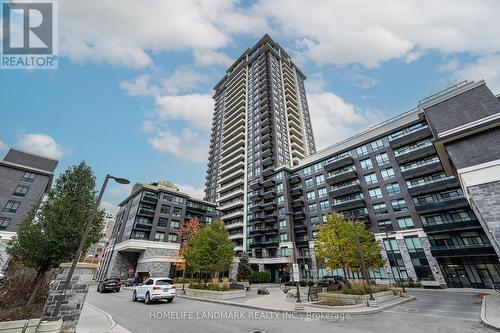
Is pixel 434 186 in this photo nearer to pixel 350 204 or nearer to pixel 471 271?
pixel 471 271

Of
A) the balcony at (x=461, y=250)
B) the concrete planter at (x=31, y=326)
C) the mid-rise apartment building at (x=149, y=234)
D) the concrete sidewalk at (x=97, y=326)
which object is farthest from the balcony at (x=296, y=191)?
the concrete planter at (x=31, y=326)

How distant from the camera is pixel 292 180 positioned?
5559 cm

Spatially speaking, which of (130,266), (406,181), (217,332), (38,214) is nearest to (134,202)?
(130,266)

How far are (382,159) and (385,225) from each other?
40.4ft

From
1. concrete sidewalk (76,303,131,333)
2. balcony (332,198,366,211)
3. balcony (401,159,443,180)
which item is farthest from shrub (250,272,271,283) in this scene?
concrete sidewalk (76,303,131,333)

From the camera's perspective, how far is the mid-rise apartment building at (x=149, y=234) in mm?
46656

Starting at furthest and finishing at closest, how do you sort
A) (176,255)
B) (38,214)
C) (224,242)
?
(176,255), (224,242), (38,214)

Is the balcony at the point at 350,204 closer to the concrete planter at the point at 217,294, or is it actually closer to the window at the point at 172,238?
the concrete planter at the point at 217,294

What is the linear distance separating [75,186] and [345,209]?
140 ft

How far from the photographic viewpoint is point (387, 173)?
4116 centimetres

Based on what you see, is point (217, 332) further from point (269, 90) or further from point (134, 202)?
point (269, 90)

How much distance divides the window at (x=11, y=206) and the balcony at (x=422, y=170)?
225 feet

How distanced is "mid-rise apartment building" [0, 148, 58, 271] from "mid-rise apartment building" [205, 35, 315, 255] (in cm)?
A: 4007

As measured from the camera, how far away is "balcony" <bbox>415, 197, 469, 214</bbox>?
3161 centimetres
